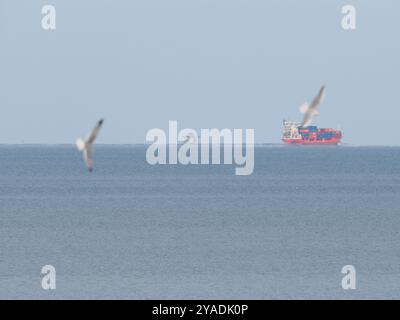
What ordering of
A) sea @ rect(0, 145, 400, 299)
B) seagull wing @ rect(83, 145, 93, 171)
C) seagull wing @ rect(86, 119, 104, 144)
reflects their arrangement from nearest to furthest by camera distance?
seagull wing @ rect(86, 119, 104, 144) → seagull wing @ rect(83, 145, 93, 171) → sea @ rect(0, 145, 400, 299)

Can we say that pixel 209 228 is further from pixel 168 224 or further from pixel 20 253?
pixel 20 253

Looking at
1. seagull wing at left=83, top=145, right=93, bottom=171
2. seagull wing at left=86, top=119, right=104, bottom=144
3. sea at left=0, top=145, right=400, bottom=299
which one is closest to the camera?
seagull wing at left=86, top=119, right=104, bottom=144

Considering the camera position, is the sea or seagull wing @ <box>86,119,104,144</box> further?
the sea

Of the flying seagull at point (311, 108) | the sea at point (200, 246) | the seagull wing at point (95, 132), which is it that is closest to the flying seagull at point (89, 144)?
the seagull wing at point (95, 132)

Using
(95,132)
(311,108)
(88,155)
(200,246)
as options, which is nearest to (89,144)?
(88,155)

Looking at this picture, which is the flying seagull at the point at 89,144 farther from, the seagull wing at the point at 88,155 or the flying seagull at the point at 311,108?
the flying seagull at the point at 311,108

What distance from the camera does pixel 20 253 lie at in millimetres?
78062

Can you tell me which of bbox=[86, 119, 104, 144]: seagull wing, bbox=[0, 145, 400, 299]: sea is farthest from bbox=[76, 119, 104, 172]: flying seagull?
bbox=[0, 145, 400, 299]: sea

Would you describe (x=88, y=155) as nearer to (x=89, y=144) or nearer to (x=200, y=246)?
(x=89, y=144)

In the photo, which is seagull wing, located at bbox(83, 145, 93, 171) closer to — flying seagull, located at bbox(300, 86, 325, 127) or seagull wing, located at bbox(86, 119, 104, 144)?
seagull wing, located at bbox(86, 119, 104, 144)

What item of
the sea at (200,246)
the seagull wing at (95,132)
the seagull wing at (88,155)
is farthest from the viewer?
the sea at (200,246)

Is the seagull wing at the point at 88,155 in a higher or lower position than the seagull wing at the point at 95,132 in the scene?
lower
